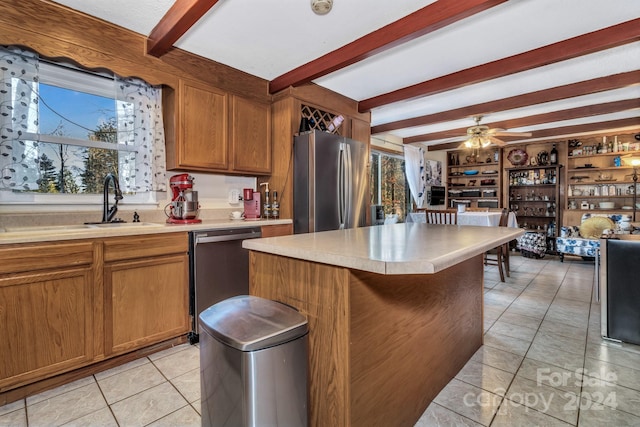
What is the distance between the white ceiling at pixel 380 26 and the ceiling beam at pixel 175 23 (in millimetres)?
58

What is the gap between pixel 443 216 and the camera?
4.18 m

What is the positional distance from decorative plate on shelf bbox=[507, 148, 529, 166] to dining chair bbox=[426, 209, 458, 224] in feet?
11.8

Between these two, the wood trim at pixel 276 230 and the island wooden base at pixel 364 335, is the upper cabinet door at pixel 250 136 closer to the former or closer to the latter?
the wood trim at pixel 276 230

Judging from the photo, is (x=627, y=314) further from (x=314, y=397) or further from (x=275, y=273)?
(x=275, y=273)

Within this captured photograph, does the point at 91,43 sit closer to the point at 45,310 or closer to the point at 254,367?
the point at 45,310

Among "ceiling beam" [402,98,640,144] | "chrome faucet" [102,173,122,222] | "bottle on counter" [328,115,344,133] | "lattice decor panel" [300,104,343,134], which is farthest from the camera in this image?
"ceiling beam" [402,98,640,144]

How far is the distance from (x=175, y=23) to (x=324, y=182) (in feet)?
5.89

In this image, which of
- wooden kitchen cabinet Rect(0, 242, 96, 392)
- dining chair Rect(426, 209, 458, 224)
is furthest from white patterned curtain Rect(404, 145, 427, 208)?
wooden kitchen cabinet Rect(0, 242, 96, 392)

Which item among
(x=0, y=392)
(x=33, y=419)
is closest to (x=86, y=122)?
(x=0, y=392)

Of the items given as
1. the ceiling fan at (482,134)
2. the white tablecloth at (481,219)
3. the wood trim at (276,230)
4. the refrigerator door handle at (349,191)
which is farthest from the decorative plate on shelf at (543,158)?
the wood trim at (276,230)

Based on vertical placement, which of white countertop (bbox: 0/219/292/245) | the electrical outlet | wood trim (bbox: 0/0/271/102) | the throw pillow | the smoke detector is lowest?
the throw pillow

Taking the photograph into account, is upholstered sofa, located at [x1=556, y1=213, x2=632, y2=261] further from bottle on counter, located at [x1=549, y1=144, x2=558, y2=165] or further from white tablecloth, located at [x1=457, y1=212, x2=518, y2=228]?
bottle on counter, located at [x1=549, y1=144, x2=558, y2=165]

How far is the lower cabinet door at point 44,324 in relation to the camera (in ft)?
5.28

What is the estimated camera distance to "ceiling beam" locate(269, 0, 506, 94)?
6.28ft
